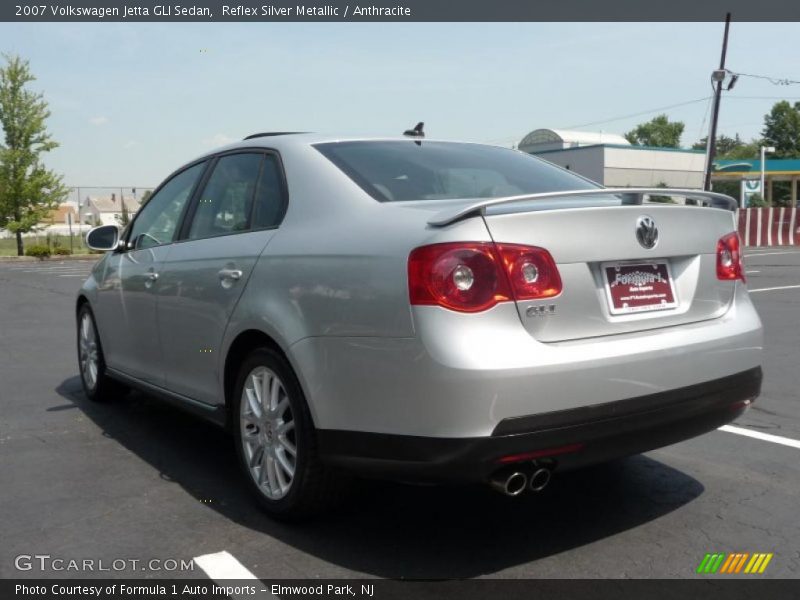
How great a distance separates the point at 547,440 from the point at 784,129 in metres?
111

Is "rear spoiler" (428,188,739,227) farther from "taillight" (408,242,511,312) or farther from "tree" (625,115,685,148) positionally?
"tree" (625,115,685,148)

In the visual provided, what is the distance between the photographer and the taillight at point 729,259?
136 inches

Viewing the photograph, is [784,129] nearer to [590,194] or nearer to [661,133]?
[661,133]

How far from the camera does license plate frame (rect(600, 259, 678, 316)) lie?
3041mm

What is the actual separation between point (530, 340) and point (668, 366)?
1.99 ft

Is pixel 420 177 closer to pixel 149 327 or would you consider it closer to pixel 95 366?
pixel 149 327

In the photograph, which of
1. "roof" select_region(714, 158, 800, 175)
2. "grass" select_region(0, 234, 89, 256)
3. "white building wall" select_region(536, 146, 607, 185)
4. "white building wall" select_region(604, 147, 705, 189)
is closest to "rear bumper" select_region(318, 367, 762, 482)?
"grass" select_region(0, 234, 89, 256)

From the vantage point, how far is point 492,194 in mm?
3789

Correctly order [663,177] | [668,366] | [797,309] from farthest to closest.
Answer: [663,177]
[797,309]
[668,366]

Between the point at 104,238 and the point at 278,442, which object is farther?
the point at 104,238

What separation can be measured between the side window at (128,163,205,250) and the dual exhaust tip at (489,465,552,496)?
103 inches

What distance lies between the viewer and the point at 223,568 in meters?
3.09

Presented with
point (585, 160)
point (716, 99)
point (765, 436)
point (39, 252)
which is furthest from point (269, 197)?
point (585, 160)

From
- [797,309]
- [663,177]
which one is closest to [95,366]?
[797,309]
